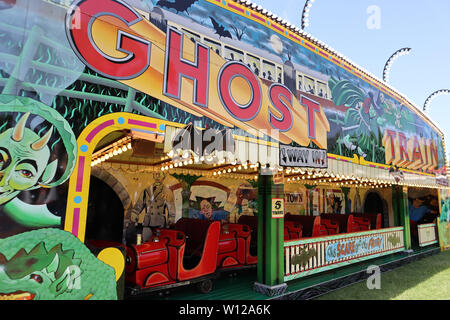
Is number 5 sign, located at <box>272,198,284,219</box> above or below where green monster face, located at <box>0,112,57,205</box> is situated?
below

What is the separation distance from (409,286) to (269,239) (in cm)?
402

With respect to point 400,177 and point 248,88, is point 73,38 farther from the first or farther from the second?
point 400,177

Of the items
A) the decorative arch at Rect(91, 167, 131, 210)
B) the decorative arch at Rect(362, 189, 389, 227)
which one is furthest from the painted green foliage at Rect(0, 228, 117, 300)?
the decorative arch at Rect(362, 189, 389, 227)

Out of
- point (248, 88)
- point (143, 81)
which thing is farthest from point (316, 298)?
point (143, 81)

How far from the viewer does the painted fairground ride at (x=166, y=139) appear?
109 inches

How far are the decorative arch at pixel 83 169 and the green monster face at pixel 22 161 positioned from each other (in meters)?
0.24

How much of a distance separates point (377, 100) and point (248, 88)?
556 centimetres

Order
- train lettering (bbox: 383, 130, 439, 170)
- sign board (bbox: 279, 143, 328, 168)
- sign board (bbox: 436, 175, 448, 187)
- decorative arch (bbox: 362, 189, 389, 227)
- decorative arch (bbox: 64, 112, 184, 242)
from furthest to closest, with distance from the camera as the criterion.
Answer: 1. decorative arch (bbox: 362, 189, 389, 227)
2. sign board (bbox: 436, 175, 448, 187)
3. train lettering (bbox: 383, 130, 439, 170)
4. sign board (bbox: 279, 143, 328, 168)
5. decorative arch (bbox: 64, 112, 184, 242)

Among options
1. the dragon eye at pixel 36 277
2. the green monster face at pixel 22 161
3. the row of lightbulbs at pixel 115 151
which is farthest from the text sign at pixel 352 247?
the green monster face at pixel 22 161

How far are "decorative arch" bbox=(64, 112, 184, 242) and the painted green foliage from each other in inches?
5.3

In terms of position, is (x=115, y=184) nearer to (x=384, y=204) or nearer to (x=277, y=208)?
(x=277, y=208)

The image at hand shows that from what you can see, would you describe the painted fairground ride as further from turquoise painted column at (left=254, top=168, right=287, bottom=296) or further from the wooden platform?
the wooden platform

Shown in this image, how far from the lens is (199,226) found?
656 cm

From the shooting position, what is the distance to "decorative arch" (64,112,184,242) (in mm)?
2943
